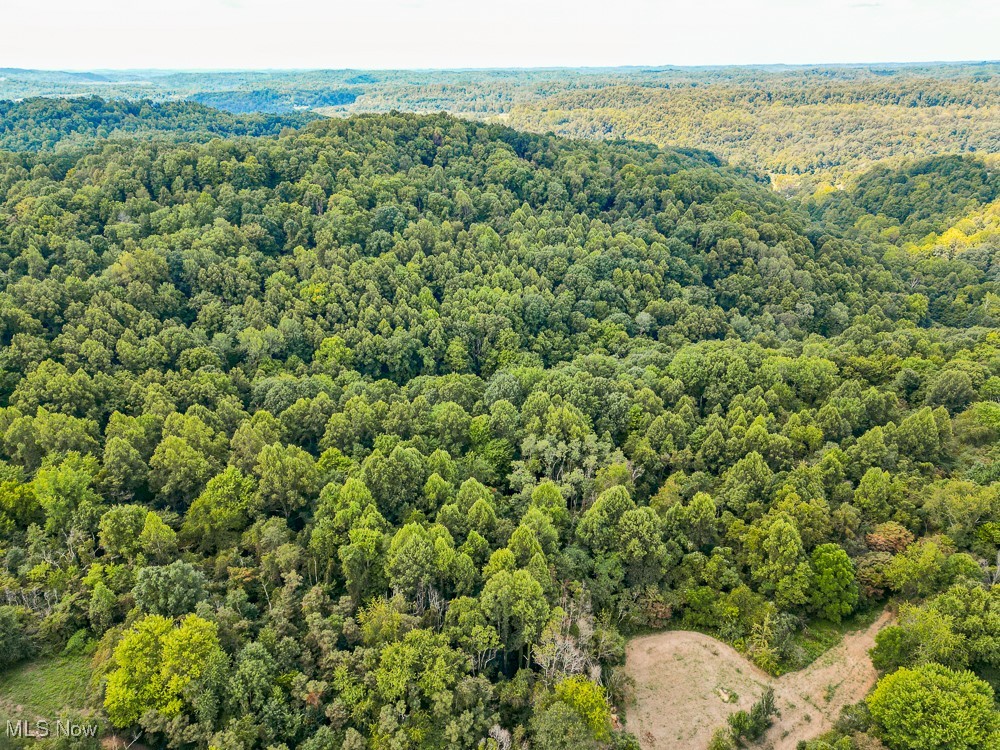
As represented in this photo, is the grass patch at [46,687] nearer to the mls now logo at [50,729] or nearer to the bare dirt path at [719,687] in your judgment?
the mls now logo at [50,729]

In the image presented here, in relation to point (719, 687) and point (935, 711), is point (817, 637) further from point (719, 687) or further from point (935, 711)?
point (935, 711)

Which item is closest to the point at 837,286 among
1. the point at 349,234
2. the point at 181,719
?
the point at 349,234

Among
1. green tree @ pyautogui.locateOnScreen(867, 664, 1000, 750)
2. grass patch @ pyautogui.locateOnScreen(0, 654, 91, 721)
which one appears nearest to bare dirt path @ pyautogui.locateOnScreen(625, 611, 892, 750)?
green tree @ pyautogui.locateOnScreen(867, 664, 1000, 750)

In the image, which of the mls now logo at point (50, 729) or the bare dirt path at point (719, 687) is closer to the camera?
the mls now logo at point (50, 729)

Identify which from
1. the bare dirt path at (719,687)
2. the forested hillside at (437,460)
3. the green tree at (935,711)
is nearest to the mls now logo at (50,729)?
→ the forested hillside at (437,460)

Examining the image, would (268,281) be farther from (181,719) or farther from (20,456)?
(181,719)

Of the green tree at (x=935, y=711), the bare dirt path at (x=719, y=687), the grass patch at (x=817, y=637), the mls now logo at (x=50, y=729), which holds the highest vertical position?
the green tree at (x=935, y=711)
